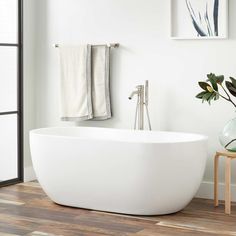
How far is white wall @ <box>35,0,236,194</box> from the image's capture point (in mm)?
5137

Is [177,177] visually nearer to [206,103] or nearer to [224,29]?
[206,103]

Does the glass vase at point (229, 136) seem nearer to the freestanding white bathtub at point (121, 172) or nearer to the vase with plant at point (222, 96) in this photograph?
the vase with plant at point (222, 96)

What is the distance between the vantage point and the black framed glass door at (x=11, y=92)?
5715 millimetres

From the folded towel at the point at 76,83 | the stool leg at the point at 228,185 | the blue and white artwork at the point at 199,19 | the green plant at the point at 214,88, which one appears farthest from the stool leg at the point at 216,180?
the folded towel at the point at 76,83

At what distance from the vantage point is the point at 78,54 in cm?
569

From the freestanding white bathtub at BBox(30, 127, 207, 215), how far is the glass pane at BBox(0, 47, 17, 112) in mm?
1073

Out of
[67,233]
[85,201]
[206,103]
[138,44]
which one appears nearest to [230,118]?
[206,103]

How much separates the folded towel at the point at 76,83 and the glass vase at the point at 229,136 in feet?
4.81

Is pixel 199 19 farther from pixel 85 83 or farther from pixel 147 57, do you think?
pixel 85 83

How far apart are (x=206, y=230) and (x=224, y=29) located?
183 centimetres

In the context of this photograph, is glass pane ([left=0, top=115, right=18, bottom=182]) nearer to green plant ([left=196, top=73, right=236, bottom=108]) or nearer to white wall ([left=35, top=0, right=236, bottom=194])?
white wall ([left=35, top=0, right=236, bottom=194])

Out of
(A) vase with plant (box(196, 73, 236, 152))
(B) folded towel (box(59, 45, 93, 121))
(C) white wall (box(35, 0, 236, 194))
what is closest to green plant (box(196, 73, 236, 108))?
(A) vase with plant (box(196, 73, 236, 152))

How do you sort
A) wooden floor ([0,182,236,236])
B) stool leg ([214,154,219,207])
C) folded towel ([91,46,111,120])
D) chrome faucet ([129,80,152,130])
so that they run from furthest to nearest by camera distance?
folded towel ([91,46,111,120])
chrome faucet ([129,80,152,130])
stool leg ([214,154,219,207])
wooden floor ([0,182,236,236])

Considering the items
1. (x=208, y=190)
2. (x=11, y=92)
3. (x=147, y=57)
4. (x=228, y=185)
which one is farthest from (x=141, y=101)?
(x=11, y=92)
